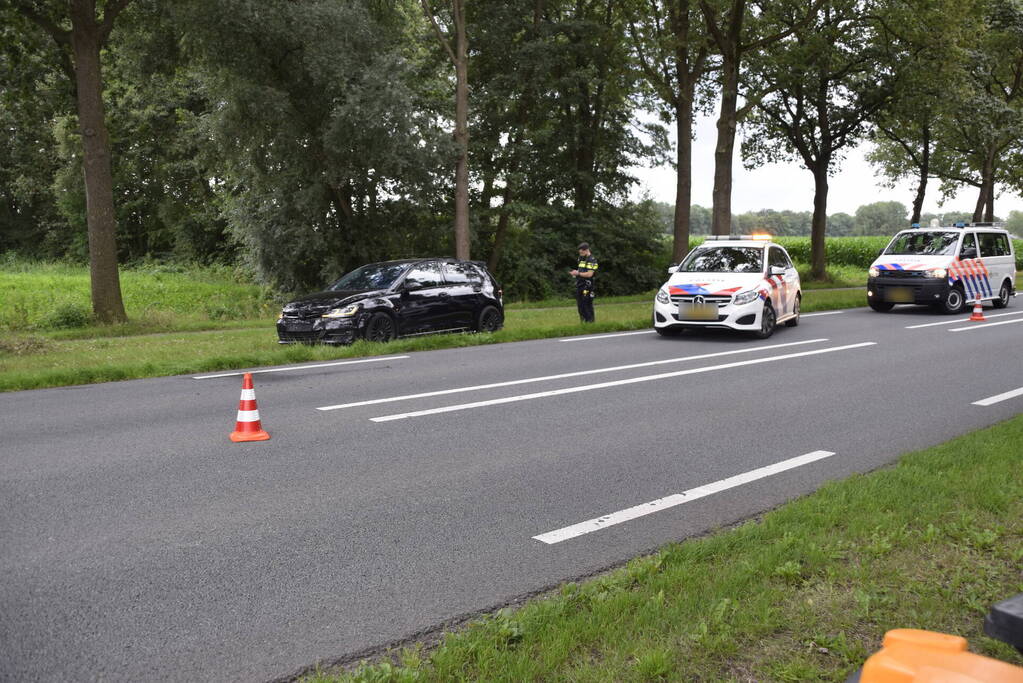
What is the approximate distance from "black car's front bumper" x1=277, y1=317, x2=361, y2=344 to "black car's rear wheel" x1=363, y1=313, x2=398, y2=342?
213 millimetres

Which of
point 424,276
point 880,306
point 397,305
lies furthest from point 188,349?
point 880,306

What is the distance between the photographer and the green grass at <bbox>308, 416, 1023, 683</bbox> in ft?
10.1

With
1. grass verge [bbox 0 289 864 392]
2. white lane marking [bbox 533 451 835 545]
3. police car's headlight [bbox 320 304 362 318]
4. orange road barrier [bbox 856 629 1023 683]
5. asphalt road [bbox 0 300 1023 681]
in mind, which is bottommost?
white lane marking [bbox 533 451 835 545]

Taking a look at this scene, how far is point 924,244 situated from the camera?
20.1 metres

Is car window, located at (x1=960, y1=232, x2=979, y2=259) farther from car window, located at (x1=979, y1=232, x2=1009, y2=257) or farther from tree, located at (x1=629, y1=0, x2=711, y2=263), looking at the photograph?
tree, located at (x1=629, y1=0, x2=711, y2=263)

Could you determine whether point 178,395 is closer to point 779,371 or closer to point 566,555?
point 566,555

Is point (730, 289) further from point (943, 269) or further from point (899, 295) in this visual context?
point (943, 269)

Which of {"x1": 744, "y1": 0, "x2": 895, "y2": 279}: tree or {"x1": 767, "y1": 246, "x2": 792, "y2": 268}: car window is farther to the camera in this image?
{"x1": 744, "y1": 0, "x2": 895, "y2": 279}: tree

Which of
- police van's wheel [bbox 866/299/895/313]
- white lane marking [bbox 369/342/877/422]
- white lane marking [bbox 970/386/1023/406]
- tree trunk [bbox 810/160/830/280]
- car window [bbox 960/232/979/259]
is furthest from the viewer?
tree trunk [bbox 810/160/830/280]

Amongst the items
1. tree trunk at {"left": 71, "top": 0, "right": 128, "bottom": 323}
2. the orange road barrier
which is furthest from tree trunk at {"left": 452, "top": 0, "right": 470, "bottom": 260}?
the orange road barrier

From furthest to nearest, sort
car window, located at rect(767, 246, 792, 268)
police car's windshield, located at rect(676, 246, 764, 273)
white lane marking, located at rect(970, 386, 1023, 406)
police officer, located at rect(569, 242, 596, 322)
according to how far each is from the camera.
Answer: police officer, located at rect(569, 242, 596, 322), car window, located at rect(767, 246, 792, 268), police car's windshield, located at rect(676, 246, 764, 273), white lane marking, located at rect(970, 386, 1023, 406)

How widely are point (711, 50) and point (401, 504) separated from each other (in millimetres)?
22837

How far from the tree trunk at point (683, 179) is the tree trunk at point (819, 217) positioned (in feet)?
25.9

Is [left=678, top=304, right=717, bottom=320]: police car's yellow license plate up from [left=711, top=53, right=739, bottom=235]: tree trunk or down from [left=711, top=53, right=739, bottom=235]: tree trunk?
down
